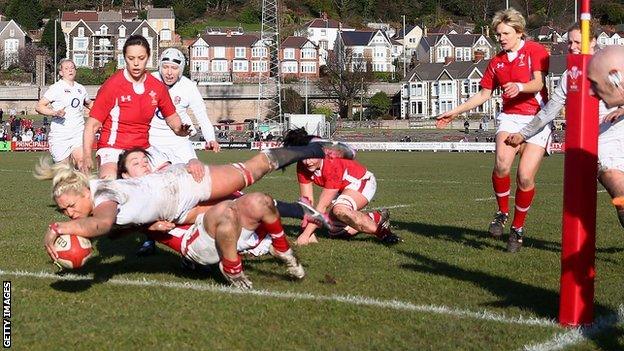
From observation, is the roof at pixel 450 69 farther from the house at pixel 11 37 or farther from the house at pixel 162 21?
the house at pixel 11 37

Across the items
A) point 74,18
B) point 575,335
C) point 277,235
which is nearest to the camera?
point 575,335

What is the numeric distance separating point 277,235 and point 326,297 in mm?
851

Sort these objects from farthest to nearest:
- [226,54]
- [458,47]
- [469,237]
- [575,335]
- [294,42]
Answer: [458,47] < [226,54] < [294,42] < [469,237] < [575,335]

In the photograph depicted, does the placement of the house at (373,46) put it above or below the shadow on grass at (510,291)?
above

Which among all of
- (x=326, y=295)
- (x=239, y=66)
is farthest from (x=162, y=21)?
(x=326, y=295)

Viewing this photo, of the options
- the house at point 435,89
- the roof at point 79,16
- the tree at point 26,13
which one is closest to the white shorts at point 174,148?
the house at point 435,89

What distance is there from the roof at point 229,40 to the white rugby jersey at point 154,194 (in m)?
137

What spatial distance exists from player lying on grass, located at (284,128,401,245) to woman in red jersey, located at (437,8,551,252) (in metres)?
1.20

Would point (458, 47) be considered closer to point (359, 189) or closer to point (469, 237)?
point (469, 237)

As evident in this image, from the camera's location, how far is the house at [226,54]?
5664 inches

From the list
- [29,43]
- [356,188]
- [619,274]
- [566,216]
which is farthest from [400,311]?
[29,43]

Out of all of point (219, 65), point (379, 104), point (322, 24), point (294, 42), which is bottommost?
point (379, 104)

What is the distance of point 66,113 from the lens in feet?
50.2

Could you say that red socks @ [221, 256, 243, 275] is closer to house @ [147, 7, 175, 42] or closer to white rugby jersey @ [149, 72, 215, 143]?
white rugby jersey @ [149, 72, 215, 143]
